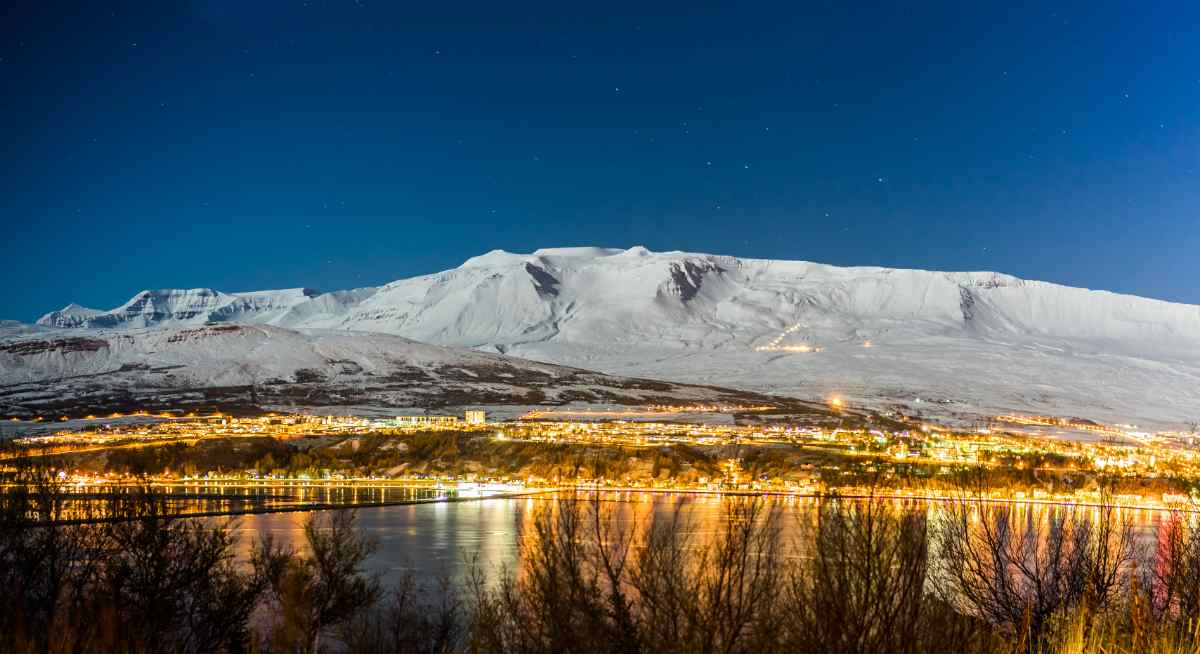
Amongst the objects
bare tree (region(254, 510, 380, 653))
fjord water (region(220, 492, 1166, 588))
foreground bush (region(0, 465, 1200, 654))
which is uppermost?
foreground bush (region(0, 465, 1200, 654))

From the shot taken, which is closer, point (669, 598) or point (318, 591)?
point (669, 598)

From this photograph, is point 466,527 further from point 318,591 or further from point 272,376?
point 272,376

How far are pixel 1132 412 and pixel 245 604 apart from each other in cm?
17932

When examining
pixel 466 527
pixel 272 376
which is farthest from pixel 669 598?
pixel 272 376

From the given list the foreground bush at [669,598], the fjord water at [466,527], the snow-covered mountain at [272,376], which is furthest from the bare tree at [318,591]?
the snow-covered mountain at [272,376]

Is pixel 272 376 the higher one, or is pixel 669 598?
pixel 272 376

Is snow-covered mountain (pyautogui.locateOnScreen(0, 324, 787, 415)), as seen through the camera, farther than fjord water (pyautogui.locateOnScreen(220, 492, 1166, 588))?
Yes

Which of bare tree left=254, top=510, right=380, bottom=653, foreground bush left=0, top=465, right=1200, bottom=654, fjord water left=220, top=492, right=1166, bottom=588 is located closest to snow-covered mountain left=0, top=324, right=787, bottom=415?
fjord water left=220, top=492, right=1166, bottom=588

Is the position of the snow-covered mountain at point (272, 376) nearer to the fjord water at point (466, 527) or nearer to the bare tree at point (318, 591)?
the fjord water at point (466, 527)

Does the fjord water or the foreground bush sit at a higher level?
the foreground bush

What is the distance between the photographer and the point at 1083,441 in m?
123

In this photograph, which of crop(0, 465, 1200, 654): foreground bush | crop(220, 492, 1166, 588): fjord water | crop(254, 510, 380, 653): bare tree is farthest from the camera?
crop(220, 492, 1166, 588): fjord water

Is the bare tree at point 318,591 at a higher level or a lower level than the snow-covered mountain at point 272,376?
lower

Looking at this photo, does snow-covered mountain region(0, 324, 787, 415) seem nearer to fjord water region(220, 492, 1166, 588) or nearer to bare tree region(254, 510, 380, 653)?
fjord water region(220, 492, 1166, 588)
